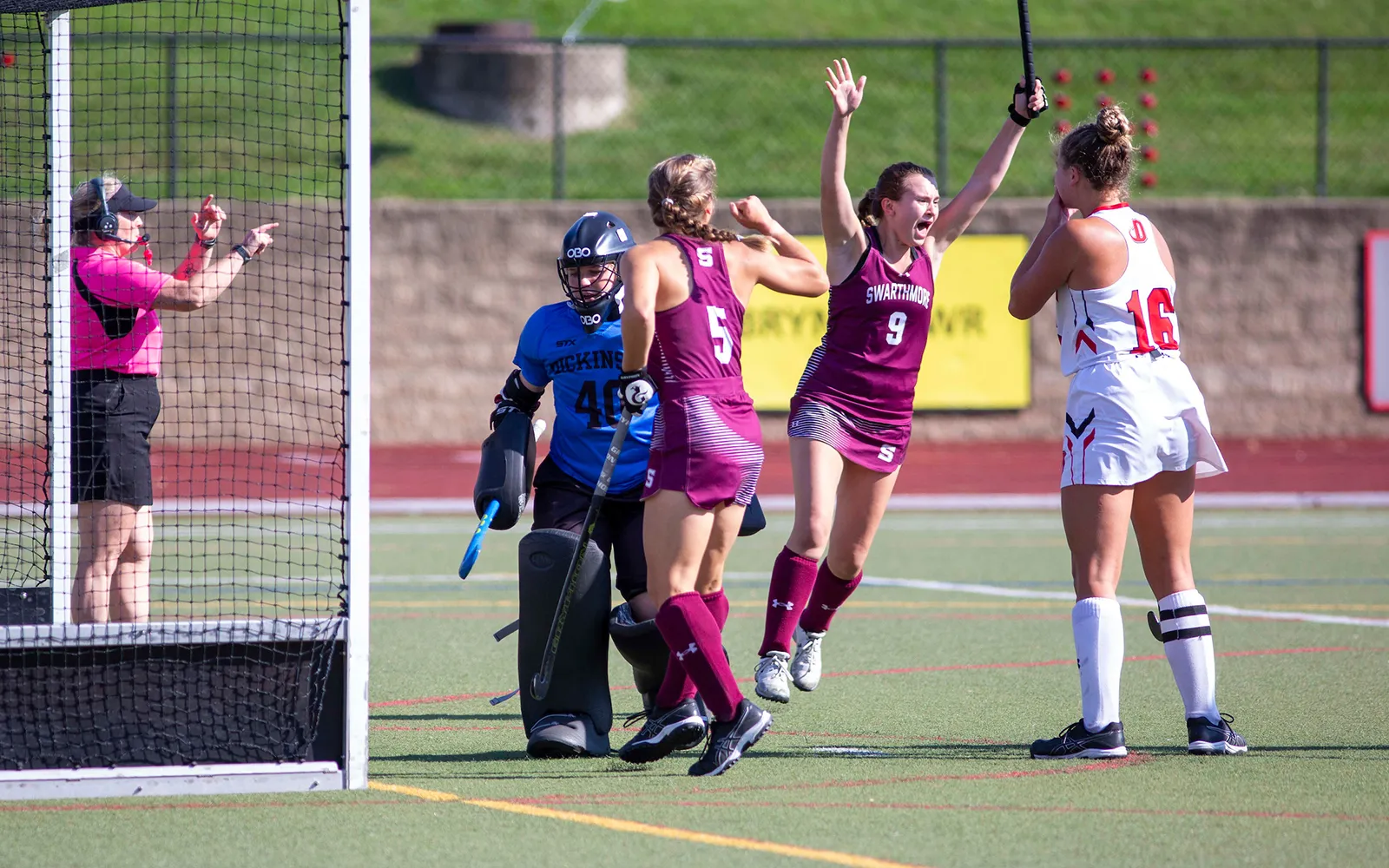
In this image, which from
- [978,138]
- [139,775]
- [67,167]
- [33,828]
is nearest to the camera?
[33,828]

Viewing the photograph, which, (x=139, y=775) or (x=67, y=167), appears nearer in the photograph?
(x=139, y=775)

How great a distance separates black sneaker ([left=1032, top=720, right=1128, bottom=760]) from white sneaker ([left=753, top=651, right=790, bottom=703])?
1003 mm

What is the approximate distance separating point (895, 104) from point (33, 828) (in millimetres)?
23991

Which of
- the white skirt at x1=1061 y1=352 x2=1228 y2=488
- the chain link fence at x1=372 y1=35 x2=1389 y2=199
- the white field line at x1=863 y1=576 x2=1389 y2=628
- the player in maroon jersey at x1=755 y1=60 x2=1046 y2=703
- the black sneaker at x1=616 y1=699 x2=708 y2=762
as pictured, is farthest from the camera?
the chain link fence at x1=372 y1=35 x2=1389 y2=199

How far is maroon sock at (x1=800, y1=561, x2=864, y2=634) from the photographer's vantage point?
671 centimetres

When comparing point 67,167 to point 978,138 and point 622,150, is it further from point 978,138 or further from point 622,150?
point 978,138

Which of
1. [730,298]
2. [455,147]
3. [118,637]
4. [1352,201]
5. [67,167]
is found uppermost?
[455,147]

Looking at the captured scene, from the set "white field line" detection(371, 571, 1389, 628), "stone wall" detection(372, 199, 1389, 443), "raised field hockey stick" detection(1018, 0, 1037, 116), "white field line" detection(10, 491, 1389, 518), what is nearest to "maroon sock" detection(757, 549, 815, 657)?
"raised field hockey stick" detection(1018, 0, 1037, 116)

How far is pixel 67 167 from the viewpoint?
20.1 ft

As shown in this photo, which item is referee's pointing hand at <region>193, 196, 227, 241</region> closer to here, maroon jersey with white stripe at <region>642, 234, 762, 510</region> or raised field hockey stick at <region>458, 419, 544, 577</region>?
raised field hockey stick at <region>458, 419, 544, 577</region>

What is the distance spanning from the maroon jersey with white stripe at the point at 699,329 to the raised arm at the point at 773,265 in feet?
0.33

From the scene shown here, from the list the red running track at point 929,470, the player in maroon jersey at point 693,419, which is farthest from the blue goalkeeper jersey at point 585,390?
the red running track at point 929,470

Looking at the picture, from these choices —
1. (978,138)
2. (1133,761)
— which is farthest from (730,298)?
(978,138)

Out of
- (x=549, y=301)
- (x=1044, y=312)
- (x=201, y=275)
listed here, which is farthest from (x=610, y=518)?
(x=1044, y=312)
